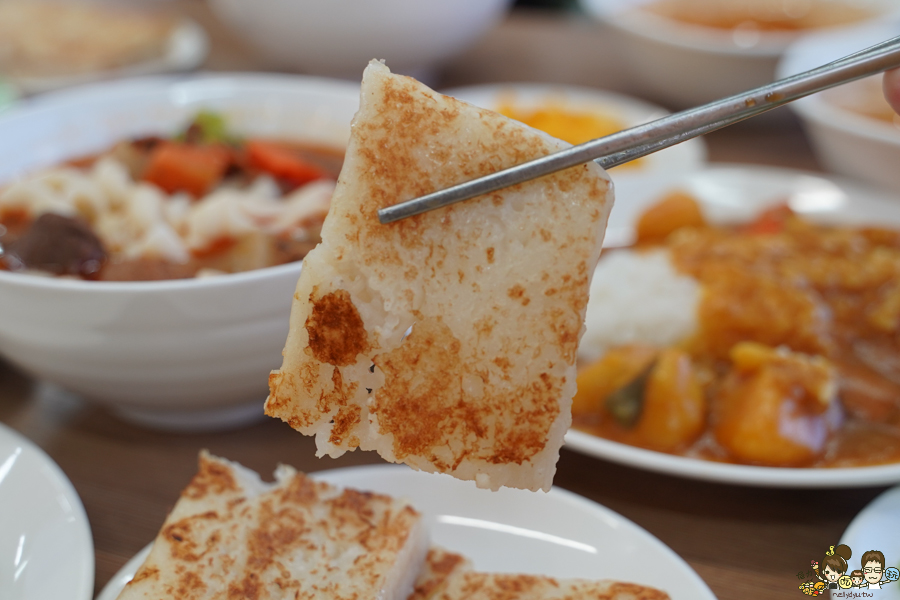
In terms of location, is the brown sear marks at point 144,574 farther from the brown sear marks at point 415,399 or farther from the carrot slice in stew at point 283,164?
the carrot slice in stew at point 283,164

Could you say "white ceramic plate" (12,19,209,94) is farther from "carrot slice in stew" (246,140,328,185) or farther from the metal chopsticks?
the metal chopsticks

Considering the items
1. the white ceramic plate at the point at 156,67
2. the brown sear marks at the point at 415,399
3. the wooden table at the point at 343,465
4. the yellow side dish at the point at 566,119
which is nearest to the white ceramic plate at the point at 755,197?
the yellow side dish at the point at 566,119

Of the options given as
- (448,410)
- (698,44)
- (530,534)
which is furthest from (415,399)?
(698,44)

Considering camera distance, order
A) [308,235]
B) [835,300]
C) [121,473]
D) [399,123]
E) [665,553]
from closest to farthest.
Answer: [399,123] < [665,553] < [121,473] < [308,235] < [835,300]

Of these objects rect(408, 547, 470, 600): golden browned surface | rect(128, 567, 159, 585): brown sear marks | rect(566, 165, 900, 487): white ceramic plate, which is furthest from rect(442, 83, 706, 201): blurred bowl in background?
rect(128, 567, 159, 585): brown sear marks

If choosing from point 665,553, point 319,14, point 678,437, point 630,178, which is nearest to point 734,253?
point 630,178

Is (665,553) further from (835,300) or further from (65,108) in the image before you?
(65,108)
